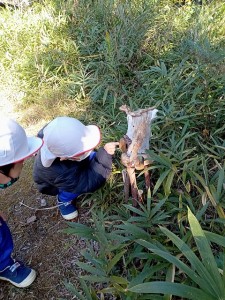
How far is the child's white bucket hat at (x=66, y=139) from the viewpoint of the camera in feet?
5.65

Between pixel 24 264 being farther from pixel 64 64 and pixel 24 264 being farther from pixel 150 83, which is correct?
pixel 64 64

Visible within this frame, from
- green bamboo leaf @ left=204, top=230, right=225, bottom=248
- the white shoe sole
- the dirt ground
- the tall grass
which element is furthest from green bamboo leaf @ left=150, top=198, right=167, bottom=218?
the white shoe sole

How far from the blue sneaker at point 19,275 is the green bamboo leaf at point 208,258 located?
46.0 inches

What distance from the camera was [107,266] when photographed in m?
1.44

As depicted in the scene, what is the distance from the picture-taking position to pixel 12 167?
1.69 metres

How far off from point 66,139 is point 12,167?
32cm

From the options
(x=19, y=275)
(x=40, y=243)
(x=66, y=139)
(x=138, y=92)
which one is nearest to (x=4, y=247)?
(x=19, y=275)

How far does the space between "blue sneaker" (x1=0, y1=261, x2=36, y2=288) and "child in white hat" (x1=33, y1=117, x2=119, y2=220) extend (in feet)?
1.40

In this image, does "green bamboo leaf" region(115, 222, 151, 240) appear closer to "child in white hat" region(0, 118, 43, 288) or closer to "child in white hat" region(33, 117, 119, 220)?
"child in white hat" region(33, 117, 119, 220)

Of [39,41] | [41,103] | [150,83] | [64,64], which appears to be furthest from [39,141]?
[39,41]

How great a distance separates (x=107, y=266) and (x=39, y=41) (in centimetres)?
314

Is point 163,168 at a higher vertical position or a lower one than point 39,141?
lower

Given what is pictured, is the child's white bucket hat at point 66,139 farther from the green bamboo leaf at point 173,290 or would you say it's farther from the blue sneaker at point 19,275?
the green bamboo leaf at point 173,290

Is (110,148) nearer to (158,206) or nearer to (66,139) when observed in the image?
(66,139)
